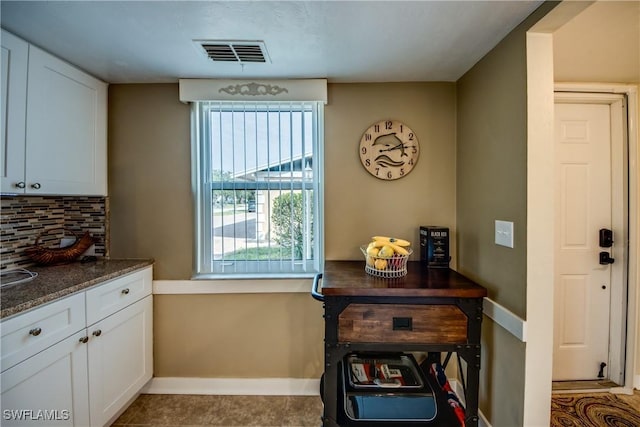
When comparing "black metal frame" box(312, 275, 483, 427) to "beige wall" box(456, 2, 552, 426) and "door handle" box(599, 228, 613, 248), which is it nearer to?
"beige wall" box(456, 2, 552, 426)

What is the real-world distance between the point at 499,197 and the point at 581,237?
1.08m

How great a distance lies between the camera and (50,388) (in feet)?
4.26

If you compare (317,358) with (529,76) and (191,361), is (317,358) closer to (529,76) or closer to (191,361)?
(191,361)

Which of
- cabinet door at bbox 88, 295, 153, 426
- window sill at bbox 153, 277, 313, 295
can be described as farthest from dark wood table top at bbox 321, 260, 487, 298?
cabinet door at bbox 88, 295, 153, 426

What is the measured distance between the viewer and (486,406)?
1636 mm

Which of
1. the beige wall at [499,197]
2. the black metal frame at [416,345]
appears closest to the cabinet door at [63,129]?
the black metal frame at [416,345]

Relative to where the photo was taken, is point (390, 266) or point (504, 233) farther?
point (390, 266)

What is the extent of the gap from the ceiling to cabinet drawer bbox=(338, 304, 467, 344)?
54.1 inches

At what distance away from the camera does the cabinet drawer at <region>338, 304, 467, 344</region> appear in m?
1.46

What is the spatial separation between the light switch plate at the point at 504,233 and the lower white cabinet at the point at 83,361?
7.12ft

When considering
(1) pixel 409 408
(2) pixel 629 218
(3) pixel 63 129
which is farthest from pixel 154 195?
(2) pixel 629 218

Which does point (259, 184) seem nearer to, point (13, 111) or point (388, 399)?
point (13, 111)

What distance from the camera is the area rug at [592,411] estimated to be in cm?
176

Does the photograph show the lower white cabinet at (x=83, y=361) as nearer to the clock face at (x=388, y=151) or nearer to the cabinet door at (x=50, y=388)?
the cabinet door at (x=50, y=388)
